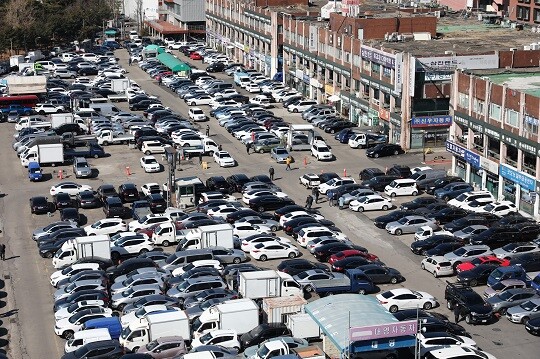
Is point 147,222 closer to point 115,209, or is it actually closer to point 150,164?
point 115,209

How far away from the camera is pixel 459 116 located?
213 feet

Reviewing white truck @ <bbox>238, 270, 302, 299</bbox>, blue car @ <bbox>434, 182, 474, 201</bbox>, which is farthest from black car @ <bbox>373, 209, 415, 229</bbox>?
white truck @ <bbox>238, 270, 302, 299</bbox>

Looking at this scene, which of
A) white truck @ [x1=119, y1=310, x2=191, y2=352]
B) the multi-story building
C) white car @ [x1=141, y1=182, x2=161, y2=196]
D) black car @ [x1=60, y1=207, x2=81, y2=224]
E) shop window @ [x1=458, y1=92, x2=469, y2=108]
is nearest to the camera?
white truck @ [x1=119, y1=310, x2=191, y2=352]

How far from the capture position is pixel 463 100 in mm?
64875

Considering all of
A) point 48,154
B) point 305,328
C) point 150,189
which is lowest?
point 150,189

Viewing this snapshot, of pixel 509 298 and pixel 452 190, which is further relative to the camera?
pixel 452 190

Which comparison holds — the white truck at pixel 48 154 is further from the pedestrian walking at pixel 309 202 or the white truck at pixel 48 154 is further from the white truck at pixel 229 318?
the white truck at pixel 229 318

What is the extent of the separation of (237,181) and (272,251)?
13.4 meters

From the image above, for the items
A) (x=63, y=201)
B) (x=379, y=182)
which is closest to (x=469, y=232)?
(x=379, y=182)

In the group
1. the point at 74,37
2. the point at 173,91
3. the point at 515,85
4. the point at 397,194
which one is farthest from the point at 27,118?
the point at 74,37

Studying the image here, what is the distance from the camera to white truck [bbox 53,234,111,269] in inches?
1929

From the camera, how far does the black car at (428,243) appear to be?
5138 cm

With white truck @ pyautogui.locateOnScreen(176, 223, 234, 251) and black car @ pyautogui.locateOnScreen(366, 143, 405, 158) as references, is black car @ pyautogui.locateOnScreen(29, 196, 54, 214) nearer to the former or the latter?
white truck @ pyautogui.locateOnScreen(176, 223, 234, 251)

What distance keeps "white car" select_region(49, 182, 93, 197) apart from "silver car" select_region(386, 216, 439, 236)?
64.3 feet
